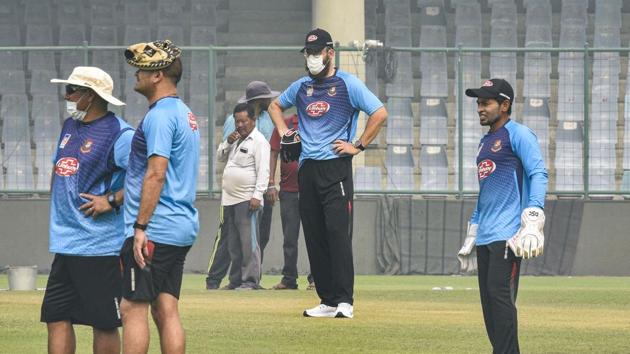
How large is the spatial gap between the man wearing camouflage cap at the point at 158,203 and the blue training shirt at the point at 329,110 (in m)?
4.08

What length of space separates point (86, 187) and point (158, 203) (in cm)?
59

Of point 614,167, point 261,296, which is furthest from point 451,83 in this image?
point 261,296

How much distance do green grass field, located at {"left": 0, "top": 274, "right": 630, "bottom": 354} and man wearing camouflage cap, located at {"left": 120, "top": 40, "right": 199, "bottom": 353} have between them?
2.28m

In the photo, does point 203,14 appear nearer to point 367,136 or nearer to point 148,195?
point 367,136

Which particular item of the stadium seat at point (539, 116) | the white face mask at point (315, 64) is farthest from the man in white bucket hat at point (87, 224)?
the stadium seat at point (539, 116)

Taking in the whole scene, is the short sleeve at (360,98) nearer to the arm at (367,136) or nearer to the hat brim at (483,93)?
the arm at (367,136)

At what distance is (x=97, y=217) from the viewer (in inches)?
344

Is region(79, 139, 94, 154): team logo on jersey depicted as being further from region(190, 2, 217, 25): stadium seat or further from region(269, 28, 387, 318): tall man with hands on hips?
region(190, 2, 217, 25): stadium seat

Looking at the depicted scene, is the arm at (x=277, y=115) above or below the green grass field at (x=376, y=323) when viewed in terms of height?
above

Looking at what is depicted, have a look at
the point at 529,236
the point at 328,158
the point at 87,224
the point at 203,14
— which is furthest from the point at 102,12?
the point at 87,224

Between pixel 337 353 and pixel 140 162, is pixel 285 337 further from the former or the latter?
pixel 140 162

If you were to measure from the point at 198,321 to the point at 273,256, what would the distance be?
8.84 m

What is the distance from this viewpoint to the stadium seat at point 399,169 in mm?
22453

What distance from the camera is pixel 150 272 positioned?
27.3ft
